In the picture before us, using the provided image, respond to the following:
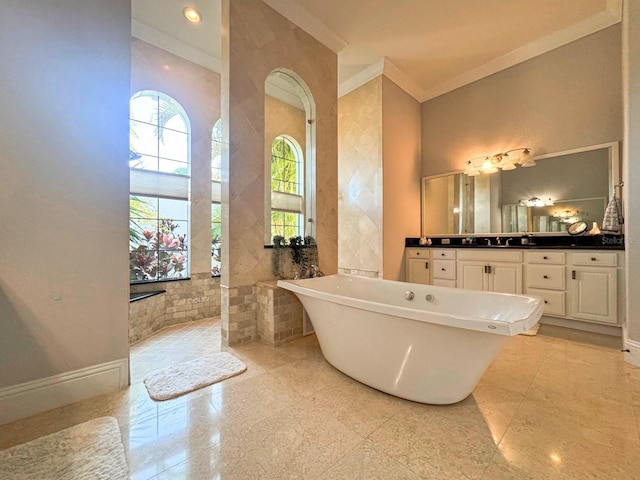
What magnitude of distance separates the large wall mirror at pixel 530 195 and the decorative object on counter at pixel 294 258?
7.19 ft

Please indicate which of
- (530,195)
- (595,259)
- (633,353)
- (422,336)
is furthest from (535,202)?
(422,336)

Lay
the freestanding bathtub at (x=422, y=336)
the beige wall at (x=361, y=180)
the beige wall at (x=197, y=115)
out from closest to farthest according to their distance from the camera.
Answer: the freestanding bathtub at (x=422, y=336) < the beige wall at (x=197, y=115) < the beige wall at (x=361, y=180)

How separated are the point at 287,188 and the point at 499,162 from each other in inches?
108

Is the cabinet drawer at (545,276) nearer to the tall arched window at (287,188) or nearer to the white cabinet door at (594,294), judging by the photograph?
the white cabinet door at (594,294)

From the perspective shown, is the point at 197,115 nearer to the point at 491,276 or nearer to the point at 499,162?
the point at 499,162

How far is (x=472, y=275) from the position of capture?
325 cm

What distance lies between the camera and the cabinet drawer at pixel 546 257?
8.78ft

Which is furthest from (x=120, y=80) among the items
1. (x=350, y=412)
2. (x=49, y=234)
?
(x=350, y=412)

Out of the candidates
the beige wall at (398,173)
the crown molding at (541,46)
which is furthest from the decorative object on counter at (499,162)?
the crown molding at (541,46)

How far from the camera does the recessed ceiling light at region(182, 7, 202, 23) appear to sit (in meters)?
2.57

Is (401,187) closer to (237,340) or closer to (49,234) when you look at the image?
(237,340)

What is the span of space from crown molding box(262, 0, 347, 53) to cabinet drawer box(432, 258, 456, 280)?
2.97m

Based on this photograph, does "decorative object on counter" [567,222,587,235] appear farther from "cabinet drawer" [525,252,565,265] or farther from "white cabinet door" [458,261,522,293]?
"white cabinet door" [458,261,522,293]

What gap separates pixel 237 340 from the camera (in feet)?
7.45
